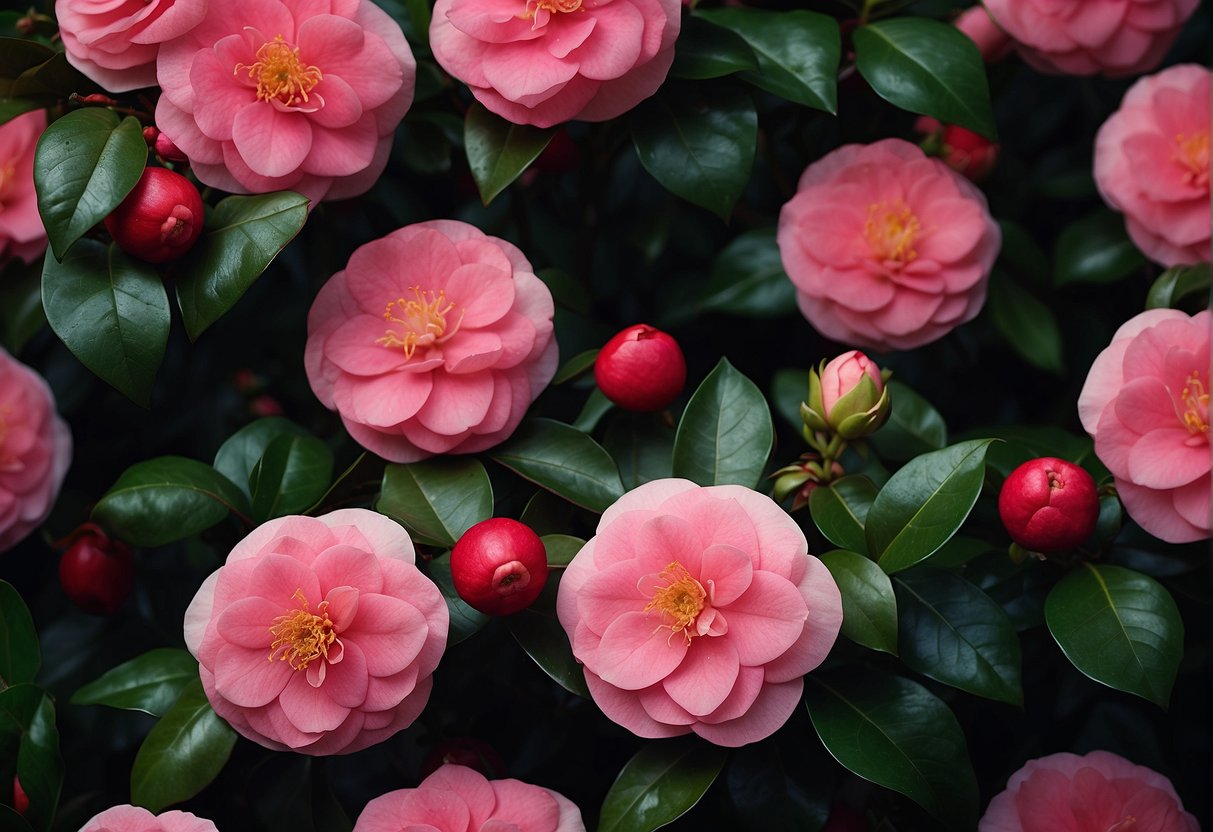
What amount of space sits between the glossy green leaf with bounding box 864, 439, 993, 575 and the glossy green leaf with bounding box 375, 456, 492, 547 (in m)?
0.30

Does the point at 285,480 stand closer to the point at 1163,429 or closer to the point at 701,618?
the point at 701,618

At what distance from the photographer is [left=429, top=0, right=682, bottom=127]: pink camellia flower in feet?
2.86

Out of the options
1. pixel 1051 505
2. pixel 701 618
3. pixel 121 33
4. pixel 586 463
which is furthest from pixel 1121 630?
pixel 121 33

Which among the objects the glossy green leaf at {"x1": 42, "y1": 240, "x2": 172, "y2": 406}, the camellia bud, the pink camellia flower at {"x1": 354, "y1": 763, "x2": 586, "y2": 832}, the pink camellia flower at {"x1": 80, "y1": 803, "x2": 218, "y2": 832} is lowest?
the pink camellia flower at {"x1": 354, "y1": 763, "x2": 586, "y2": 832}

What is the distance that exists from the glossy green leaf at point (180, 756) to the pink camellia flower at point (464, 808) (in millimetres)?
130

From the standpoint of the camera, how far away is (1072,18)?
1062 mm

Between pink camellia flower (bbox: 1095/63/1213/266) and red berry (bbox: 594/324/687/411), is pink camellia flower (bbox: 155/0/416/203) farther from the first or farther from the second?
pink camellia flower (bbox: 1095/63/1213/266)

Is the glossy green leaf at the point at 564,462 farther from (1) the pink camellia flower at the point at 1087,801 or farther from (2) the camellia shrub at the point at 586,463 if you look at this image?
(1) the pink camellia flower at the point at 1087,801

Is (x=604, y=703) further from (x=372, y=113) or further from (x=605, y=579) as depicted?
(x=372, y=113)

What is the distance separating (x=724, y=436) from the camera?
0.89 meters

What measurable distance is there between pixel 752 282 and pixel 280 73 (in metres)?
0.51

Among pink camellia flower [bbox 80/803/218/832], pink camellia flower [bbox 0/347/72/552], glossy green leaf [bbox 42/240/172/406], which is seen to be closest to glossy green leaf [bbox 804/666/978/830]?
pink camellia flower [bbox 80/803/218/832]

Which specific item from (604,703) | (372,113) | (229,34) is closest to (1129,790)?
(604,703)

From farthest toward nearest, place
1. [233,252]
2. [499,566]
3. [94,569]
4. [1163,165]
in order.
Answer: [1163,165] → [94,569] → [233,252] → [499,566]
